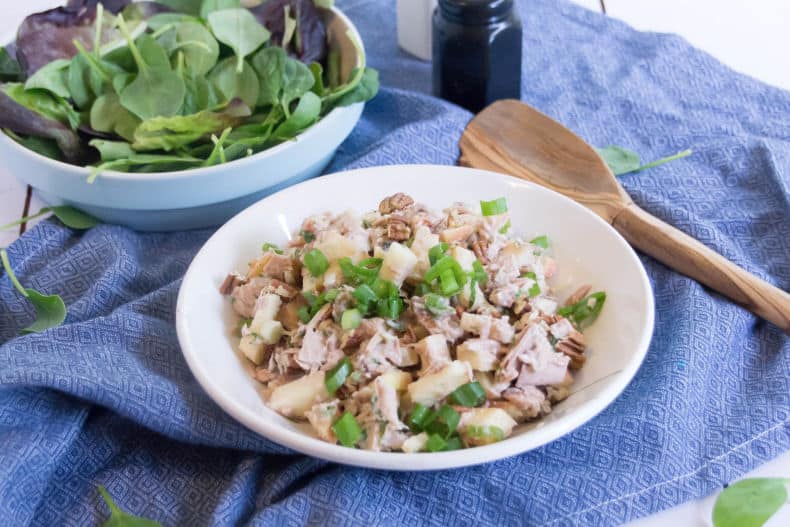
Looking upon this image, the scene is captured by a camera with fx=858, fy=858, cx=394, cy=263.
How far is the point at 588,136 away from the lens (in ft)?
7.18

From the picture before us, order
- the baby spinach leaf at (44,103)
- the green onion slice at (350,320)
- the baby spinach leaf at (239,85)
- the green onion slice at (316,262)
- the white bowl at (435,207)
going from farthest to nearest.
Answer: the baby spinach leaf at (239,85) → the baby spinach leaf at (44,103) → the green onion slice at (316,262) → the green onion slice at (350,320) → the white bowl at (435,207)

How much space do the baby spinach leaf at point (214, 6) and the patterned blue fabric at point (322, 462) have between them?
0.53 m

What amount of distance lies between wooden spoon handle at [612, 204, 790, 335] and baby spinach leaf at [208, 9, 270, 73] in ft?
3.04

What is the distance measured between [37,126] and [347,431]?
3.49 feet

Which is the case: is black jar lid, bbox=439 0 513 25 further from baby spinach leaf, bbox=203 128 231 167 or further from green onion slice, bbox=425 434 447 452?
green onion slice, bbox=425 434 447 452

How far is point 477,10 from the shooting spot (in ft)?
6.76

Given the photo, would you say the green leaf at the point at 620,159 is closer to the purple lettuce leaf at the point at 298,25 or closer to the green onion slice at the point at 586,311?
the green onion slice at the point at 586,311

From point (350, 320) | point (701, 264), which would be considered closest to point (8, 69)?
point (350, 320)

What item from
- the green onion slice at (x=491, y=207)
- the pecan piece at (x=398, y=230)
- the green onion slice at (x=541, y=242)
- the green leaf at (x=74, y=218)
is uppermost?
the pecan piece at (x=398, y=230)

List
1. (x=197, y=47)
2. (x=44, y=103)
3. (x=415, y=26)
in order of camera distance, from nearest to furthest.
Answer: (x=44, y=103) < (x=197, y=47) < (x=415, y=26)

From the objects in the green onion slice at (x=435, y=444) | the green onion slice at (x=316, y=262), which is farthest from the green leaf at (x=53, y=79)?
the green onion slice at (x=435, y=444)

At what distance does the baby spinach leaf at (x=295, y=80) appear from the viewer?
1.95 meters

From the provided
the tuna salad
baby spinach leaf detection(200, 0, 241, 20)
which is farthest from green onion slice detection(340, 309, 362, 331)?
baby spinach leaf detection(200, 0, 241, 20)

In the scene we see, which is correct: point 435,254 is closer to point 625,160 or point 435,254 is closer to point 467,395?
point 467,395
